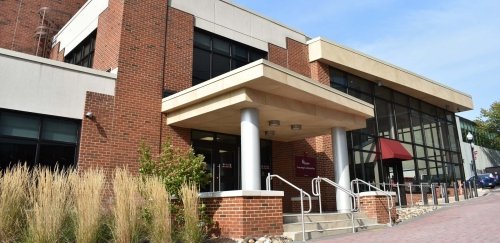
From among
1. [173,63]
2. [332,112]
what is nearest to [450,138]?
[332,112]

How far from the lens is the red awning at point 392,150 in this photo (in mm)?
18062

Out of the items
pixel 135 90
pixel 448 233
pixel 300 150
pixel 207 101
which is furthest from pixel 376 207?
pixel 135 90

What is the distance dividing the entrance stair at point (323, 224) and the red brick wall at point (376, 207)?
172mm

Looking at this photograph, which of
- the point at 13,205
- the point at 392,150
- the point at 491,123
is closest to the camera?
the point at 13,205

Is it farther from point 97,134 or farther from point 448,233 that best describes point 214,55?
point 448,233

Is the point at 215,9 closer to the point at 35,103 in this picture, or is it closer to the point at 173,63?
the point at 173,63

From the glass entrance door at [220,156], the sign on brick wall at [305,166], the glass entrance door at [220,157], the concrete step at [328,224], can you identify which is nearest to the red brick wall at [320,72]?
the sign on brick wall at [305,166]

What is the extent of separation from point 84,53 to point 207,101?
21.6 ft

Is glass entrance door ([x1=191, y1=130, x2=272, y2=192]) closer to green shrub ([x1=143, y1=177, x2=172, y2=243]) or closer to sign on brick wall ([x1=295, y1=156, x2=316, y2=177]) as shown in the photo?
sign on brick wall ([x1=295, y1=156, x2=316, y2=177])

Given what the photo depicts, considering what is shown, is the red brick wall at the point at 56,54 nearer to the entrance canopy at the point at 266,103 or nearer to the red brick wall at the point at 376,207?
the entrance canopy at the point at 266,103

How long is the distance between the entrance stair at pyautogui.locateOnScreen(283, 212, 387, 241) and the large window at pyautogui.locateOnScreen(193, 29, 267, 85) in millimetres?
5878

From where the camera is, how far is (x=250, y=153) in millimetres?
9664

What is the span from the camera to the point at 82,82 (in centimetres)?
1078

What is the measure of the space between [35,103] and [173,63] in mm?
4210
